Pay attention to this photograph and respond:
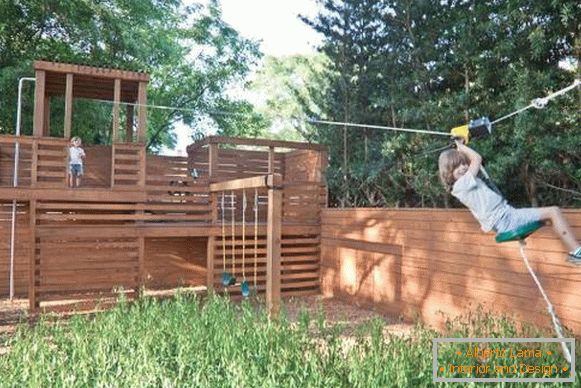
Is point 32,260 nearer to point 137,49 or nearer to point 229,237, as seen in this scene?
point 229,237

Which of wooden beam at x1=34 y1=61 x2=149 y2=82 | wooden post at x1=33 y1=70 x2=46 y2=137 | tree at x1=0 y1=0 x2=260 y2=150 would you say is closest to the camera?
wooden post at x1=33 y1=70 x2=46 y2=137

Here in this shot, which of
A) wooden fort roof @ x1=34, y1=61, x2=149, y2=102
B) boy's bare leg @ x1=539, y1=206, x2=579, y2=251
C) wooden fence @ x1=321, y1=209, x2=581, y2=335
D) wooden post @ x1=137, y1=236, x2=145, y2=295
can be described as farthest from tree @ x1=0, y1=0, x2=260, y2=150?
boy's bare leg @ x1=539, y1=206, x2=579, y2=251

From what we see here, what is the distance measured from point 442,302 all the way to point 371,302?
6.03 ft

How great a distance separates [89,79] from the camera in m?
9.46

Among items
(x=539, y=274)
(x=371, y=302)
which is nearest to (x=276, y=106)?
(x=371, y=302)

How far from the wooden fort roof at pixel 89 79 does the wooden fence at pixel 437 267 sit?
458 centimetres

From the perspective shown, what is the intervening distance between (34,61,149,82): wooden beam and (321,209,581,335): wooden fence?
4472 millimetres

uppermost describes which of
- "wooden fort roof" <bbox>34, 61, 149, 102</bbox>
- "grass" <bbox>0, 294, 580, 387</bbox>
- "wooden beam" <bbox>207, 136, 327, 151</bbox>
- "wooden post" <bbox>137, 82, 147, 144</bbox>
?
"wooden fort roof" <bbox>34, 61, 149, 102</bbox>

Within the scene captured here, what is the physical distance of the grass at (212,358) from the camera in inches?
129

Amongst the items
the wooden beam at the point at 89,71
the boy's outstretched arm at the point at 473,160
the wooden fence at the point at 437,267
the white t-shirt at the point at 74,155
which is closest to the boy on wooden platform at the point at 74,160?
the white t-shirt at the point at 74,155

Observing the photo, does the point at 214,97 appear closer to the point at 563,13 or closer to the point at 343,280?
the point at 343,280

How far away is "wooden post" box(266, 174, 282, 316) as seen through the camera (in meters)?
5.94

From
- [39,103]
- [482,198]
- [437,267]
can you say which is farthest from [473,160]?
[39,103]

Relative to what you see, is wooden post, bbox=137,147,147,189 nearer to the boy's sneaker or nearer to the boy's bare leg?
the boy's bare leg
